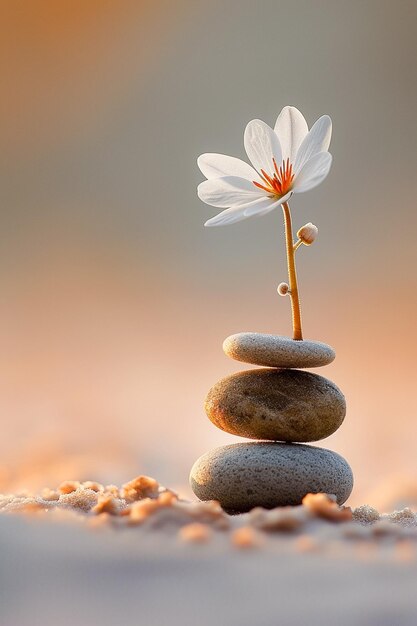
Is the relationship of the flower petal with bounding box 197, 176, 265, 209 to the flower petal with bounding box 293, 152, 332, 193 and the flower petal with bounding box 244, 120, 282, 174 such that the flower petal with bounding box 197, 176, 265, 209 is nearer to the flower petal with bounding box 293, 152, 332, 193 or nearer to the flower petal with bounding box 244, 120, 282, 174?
the flower petal with bounding box 244, 120, 282, 174

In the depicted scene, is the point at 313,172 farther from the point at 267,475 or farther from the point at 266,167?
the point at 267,475

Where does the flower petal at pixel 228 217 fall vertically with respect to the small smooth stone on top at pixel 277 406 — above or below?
above

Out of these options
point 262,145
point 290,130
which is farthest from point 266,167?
point 290,130

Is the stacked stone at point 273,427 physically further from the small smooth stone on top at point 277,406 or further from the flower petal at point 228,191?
the flower petal at point 228,191

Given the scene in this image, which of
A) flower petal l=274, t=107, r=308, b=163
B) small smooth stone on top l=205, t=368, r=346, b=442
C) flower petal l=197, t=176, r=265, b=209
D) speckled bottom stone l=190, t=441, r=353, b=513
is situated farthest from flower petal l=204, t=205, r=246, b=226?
speckled bottom stone l=190, t=441, r=353, b=513

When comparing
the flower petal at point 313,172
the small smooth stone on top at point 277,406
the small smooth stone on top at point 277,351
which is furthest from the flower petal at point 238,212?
the small smooth stone on top at point 277,406

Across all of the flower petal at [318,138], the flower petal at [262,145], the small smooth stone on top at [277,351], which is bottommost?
the small smooth stone on top at [277,351]
